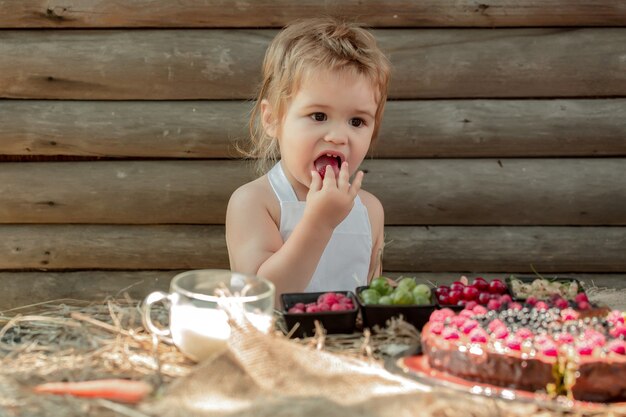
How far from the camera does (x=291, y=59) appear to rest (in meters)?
2.64

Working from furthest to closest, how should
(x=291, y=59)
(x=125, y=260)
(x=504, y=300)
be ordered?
(x=125, y=260) → (x=291, y=59) → (x=504, y=300)

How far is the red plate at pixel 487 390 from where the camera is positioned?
1539 millimetres

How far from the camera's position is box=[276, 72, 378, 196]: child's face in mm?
2525

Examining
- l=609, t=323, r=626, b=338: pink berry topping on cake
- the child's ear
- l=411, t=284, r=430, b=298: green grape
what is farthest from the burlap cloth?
the child's ear

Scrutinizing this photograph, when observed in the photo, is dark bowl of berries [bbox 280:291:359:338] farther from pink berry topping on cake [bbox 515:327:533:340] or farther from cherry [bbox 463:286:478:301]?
pink berry topping on cake [bbox 515:327:533:340]

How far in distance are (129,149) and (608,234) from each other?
222 cm

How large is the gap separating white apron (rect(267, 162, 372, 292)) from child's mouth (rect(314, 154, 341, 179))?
0.76 feet

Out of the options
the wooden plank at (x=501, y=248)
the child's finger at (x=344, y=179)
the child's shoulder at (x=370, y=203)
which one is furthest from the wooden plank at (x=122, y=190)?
the child's finger at (x=344, y=179)

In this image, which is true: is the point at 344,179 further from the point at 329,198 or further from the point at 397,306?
the point at 397,306

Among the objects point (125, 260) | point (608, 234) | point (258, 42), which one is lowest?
point (125, 260)

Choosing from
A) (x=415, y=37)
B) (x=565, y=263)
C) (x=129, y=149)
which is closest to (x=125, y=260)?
(x=129, y=149)

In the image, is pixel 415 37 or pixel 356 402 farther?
pixel 415 37

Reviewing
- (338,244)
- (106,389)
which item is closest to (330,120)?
(338,244)

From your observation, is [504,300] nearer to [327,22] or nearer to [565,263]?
[327,22]
